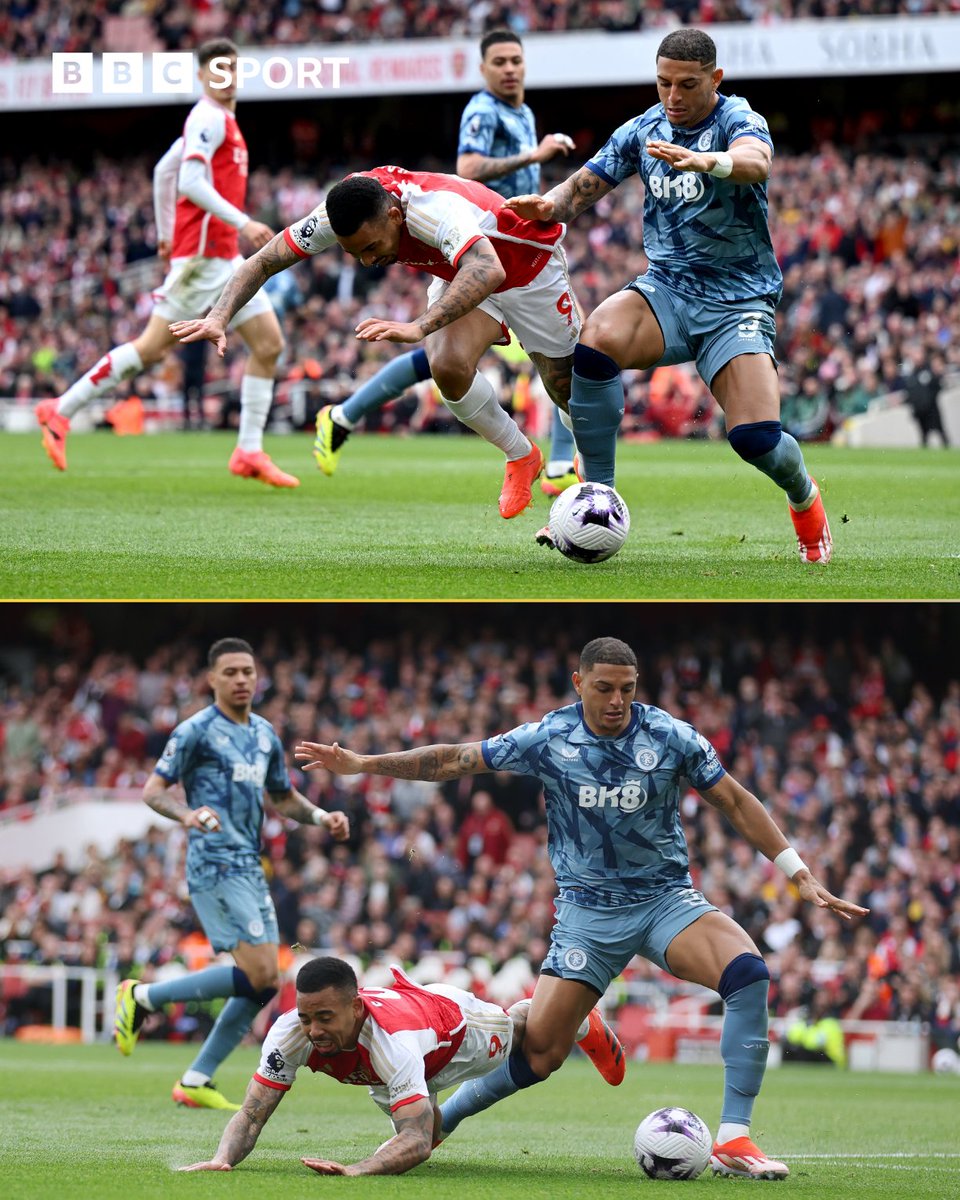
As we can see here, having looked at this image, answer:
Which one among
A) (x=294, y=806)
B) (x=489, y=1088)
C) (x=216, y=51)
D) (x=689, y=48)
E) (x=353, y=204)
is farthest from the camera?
(x=216, y=51)

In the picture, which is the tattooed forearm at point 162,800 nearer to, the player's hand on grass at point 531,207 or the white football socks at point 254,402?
the player's hand on grass at point 531,207

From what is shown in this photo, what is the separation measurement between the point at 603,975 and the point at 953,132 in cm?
2788

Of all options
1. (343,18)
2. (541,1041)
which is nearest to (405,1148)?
(541,1041)

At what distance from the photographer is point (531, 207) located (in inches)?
294

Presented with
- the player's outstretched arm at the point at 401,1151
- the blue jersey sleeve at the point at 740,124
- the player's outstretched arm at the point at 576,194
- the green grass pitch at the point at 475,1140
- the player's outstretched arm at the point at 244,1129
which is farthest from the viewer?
the player's outstretched arm at the point at 576,194

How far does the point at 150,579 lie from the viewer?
7.91 metres

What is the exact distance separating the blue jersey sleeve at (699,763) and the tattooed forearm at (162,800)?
2.61 meters

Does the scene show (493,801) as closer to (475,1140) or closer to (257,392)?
(257,392)

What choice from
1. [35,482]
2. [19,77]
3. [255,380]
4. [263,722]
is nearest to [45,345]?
[19,77]

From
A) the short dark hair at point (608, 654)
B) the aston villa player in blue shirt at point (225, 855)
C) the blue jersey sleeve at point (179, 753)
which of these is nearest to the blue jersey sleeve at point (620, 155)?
the short dark hair at point (608, 654)

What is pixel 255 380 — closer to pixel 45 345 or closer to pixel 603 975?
pixel 603 975

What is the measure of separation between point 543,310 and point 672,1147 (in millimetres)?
4378

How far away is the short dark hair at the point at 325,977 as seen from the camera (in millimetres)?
5543

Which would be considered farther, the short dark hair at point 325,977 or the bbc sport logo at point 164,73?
the bbc sport logo at point 164,73
